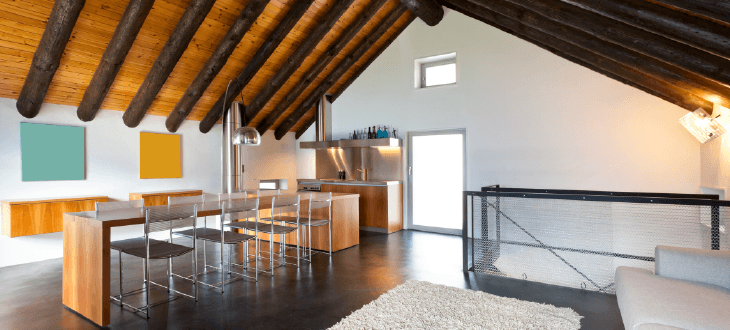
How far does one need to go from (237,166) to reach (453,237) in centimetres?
391

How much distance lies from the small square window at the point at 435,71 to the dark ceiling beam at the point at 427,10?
2.06ft

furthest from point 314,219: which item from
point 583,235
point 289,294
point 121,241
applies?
point 583,235

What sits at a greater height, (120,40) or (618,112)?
(120,40)

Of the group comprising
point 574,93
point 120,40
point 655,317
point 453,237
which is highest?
point 120,40

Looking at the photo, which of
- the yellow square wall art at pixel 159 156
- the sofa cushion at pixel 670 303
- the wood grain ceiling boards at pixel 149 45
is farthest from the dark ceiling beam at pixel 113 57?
the sofa cushion at pixel 670 303

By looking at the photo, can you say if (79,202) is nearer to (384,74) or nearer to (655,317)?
(384,74)

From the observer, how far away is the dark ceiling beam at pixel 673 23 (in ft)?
8.10

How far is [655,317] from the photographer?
6.37ft

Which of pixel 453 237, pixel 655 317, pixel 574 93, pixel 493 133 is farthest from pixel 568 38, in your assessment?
pixel 453 237

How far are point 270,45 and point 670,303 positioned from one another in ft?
17.6

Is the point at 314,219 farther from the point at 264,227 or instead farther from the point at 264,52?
the point at 264,52

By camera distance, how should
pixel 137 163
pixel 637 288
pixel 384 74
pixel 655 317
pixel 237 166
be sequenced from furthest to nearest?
pixel 384 74 → pixel 237 166 → pixel 137 163 → pixel 637 288 → pixel 655 317

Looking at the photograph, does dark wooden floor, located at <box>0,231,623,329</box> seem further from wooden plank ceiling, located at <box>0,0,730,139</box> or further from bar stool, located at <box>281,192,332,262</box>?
wooden plank ceiling, located at <box>0,0,730,139</box>

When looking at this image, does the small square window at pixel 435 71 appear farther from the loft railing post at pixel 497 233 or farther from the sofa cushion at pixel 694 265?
the sofa cushion at pixel 694 265
